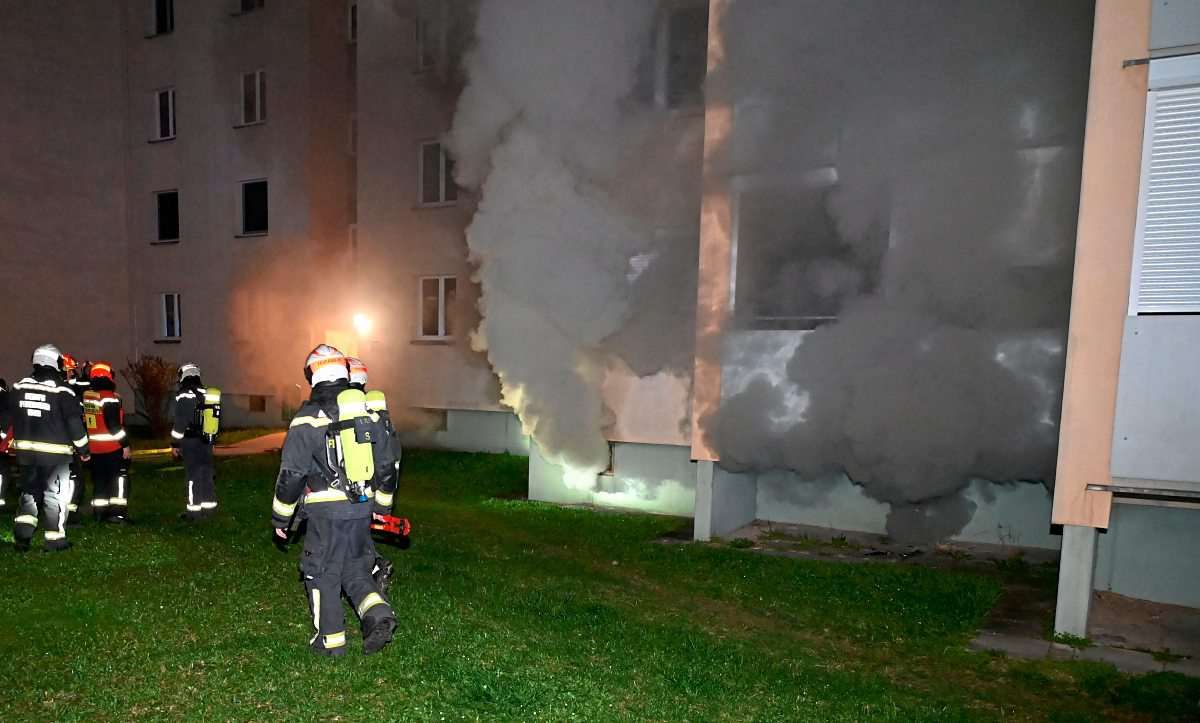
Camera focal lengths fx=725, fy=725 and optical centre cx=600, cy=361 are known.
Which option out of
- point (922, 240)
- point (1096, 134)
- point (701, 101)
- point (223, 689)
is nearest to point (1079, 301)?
point (1096, 134)

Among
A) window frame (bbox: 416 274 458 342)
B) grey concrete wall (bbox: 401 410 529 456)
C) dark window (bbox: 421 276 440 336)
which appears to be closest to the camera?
grey concrete wall (bbox: 401 410 529 456)

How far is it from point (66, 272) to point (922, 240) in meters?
20.6

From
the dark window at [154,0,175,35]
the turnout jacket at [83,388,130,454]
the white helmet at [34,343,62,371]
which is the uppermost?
the dark window at [154,0,175,35]

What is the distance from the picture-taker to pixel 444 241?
1459cm

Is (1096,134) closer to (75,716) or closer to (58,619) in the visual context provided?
(75,716)

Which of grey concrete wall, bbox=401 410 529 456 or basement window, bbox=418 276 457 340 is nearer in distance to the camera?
grey concrete wall, bbox=401 410 529 456

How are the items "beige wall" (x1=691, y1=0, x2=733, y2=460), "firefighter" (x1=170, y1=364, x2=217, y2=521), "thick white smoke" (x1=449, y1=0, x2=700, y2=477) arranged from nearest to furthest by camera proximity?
"firefighter" (x1=170, y1=364, x2=217, y2=521) < "beige wall" (x1=691, y1=0, x2=733, y2=460) < "thick white smoke" (x1=449, y1=0, x2=700, y2=477)

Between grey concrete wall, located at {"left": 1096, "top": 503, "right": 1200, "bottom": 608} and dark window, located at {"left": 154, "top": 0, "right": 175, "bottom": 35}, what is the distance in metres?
22.9

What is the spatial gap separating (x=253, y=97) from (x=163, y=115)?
11.3ft

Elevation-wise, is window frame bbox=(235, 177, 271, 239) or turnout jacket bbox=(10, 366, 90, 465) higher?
window frame bbox=(235, 177, 271, 239)

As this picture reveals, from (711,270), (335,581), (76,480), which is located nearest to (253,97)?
(76,480)

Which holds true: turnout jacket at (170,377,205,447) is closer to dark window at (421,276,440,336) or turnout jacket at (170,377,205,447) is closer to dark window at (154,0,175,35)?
dark window at (421,276,440,336)

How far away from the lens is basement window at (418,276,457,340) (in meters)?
14.7

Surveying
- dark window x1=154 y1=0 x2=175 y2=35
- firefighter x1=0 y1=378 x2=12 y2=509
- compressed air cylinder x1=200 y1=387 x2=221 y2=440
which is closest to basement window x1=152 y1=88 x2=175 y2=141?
dark window x1=154 y1=0 x2=175 y2=35
